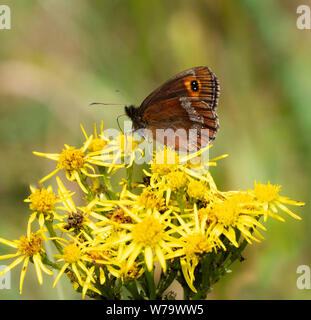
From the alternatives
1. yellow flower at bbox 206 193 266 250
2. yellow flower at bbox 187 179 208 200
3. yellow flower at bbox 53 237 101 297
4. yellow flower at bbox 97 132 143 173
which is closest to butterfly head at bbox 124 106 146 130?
yellow flower at bbox 97 132 143 173

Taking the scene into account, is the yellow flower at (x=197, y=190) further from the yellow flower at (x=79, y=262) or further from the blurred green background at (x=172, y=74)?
the blurred green background at (x=172, y=74)

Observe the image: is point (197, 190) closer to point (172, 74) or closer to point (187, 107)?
point (187, 107)

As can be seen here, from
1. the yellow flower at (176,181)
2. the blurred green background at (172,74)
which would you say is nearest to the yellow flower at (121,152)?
the yellow flower at (176,181)

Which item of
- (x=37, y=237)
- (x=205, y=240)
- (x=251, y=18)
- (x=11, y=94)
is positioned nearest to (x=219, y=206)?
(x=205, y=240)

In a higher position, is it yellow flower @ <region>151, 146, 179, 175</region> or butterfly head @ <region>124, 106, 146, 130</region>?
butterfly head @ <region>124, 106, 146, 130</region>

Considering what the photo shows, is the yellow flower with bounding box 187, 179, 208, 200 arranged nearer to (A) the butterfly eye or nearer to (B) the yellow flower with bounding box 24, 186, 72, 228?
(B) the yellow flower with bounding box 24, 186, 72, 228

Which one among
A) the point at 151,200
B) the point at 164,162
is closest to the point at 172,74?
the point at 164,162
